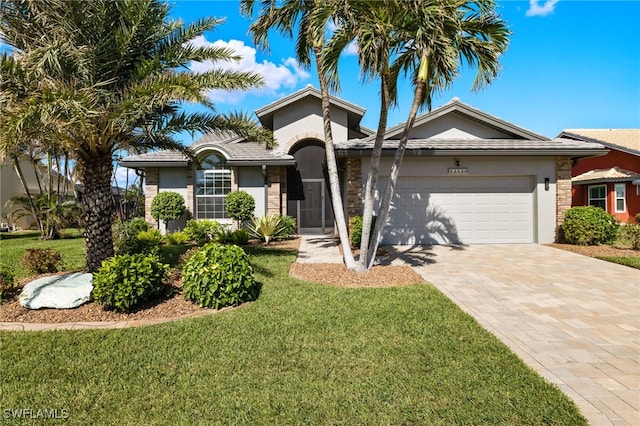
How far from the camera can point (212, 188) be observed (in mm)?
14844

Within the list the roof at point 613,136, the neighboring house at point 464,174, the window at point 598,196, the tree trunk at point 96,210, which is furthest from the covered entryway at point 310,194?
the window at point 598,196

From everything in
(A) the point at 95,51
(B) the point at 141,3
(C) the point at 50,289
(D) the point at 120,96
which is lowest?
(C) the point at 50,289

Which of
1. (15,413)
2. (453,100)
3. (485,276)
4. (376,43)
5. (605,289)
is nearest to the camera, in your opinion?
(15,413)

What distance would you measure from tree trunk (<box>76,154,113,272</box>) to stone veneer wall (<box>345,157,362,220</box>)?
305 inches

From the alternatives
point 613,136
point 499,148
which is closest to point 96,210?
point 499,148

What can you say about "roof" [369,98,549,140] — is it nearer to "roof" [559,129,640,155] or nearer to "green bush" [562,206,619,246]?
"green bush" [562,206,619,246]

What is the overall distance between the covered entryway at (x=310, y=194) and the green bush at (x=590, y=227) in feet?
32.6

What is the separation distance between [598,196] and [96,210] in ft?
87.1

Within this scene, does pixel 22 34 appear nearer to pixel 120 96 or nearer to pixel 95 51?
pixel 95 51

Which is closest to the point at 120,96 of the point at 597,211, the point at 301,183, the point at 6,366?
the point at 6,366

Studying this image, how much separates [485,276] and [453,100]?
792cm

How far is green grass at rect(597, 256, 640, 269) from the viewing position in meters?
8.87

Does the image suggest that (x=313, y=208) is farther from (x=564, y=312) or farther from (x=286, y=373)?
(x=286, y=373)

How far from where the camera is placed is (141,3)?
6508 millimetres
